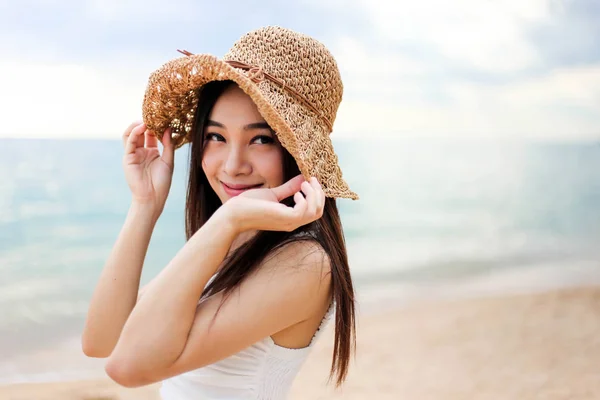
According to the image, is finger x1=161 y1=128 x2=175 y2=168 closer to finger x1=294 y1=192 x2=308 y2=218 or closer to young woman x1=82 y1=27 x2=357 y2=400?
young woman x1=82 y1=27 x2=357 y2=400

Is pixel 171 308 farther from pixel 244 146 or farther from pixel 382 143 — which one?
pixel 382 143

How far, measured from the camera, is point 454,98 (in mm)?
15797

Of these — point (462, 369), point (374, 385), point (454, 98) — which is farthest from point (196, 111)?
point (454, 98)

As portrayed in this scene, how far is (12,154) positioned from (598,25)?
40.7 feet

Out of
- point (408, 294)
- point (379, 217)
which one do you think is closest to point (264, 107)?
point (408, 294)

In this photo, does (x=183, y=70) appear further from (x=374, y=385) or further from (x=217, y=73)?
(x=374, y=385)

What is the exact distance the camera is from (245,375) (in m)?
1.61

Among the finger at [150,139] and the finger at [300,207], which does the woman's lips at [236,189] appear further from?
the finger at [150,139]

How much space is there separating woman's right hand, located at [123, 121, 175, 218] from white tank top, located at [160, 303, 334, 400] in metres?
0.49

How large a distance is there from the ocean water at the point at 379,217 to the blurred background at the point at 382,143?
1.7 inches

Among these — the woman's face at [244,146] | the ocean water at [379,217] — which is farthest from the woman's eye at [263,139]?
the ocean water at [379,217]

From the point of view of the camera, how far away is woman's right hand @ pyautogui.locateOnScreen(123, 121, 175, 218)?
74.2 inches

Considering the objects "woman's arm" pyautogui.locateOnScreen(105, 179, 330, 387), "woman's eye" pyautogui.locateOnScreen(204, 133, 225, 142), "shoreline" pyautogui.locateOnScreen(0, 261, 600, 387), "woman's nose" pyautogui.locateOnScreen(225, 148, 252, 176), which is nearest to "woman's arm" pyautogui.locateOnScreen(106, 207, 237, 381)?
"woman's arm" pyautogui.locateOnScreen(105, 179, 330, 387)

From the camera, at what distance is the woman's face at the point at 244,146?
1614 millimetres
